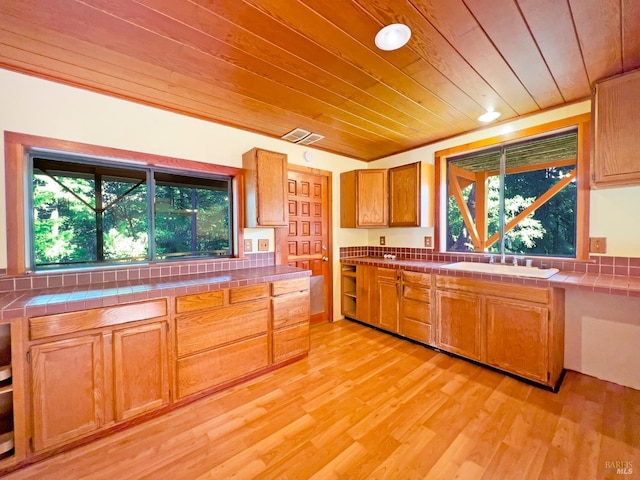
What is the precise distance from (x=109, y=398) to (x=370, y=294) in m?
2.61

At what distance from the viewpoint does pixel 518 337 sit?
2.14 m

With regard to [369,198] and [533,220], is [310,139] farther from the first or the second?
[533,220]

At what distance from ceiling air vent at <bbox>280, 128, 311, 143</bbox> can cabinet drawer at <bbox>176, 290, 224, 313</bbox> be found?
1.83m

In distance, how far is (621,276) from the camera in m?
2.02

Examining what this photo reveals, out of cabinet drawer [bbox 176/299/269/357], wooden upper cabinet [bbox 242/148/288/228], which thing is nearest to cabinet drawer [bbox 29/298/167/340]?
cabinet drawer [bbox 176/299/269/357]

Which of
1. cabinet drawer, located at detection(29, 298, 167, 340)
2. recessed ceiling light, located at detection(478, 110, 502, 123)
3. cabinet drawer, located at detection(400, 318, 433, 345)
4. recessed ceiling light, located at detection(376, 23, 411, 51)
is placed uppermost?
recessed ceiling light, located at detection(478, 110, 502, 123)

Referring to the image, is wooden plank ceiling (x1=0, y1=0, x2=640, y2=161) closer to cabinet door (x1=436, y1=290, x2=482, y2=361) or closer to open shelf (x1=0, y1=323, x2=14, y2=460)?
open shelf (x1=0, y1=323, x2=14, y2=460)

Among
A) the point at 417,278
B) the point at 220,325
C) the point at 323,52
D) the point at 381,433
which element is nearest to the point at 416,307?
the point at 417,278

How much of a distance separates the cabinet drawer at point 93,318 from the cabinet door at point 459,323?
248 cm

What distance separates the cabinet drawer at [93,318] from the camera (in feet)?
4.68

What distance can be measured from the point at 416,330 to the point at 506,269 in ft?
3.57

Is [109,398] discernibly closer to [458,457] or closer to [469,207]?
[458,457]

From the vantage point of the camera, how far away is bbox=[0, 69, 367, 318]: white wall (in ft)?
5.65

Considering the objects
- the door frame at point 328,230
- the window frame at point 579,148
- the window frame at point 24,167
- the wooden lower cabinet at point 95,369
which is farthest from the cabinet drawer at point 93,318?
the window frame at point 579,148
